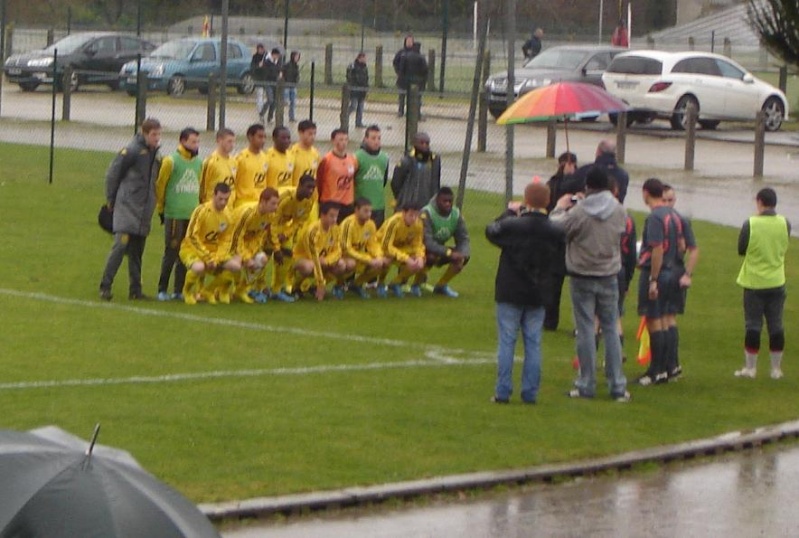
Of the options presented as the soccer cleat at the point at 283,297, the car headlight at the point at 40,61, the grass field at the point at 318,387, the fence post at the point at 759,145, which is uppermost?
the car headlight at the point at 40,61

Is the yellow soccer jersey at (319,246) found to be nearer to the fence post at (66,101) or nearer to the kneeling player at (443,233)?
the kneeling player at (443,233)

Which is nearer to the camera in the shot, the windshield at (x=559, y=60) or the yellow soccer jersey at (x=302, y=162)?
the yellow soccer jersey at (x=302, y=162)

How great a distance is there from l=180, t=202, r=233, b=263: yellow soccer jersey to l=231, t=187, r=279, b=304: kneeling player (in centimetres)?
10

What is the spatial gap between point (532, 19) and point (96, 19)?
18.2m

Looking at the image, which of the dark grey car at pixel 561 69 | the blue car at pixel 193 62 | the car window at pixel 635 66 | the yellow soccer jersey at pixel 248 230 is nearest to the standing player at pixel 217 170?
the yellow soccer jersey at pixel 248 230

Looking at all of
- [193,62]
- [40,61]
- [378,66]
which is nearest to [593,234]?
[193,62]

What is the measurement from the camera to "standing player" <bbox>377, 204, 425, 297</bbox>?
1716cm

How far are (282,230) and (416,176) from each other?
2185 mm

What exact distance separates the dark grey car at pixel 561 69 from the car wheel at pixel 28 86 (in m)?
12.2

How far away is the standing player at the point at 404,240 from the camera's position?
56.3 ft

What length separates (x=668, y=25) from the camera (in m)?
78.0

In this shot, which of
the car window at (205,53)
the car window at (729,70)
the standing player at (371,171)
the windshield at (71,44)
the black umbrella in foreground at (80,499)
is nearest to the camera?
the black umbrella in foreground at (80,499)

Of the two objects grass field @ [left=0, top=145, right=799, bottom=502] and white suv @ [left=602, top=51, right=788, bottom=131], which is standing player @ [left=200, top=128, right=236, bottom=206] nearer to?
grass field @ [left=0, top=145, right=799, bottom=502]

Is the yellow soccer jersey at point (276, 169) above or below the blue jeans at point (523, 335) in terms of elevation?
above
